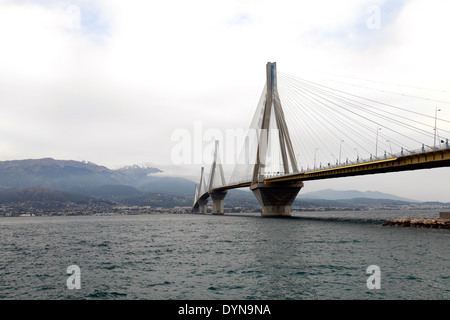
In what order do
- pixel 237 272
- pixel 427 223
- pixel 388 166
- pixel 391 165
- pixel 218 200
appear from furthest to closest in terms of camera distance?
pixel 218 200
pixel 427 223
pixel 388 166
pixel 391 165
pixel 237 272

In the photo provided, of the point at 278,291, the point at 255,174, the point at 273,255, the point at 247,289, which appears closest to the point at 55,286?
the point at 247,289

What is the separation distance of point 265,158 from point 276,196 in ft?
40.2

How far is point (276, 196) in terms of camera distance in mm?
92562

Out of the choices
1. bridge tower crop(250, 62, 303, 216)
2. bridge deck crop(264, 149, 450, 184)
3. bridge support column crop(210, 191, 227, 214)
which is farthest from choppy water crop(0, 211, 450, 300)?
bridge support column crop(210, 191, 227, 214)

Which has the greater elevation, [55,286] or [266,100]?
[266,100]

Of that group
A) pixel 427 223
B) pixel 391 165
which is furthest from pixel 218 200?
pixel 391 165

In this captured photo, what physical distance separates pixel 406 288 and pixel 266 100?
69.0m

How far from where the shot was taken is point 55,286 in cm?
2019

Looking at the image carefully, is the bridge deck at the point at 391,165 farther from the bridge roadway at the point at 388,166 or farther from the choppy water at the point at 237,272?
the choppy water at the point at 237,272

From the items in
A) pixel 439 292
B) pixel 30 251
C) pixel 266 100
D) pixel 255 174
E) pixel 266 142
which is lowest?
pixel 30 251

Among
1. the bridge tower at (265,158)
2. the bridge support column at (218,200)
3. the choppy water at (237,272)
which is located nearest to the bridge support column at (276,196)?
the bridge tower at (265,158)

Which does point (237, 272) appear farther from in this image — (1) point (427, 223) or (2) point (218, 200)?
(2) point (218, 200)

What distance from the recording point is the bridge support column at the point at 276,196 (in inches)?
3518
